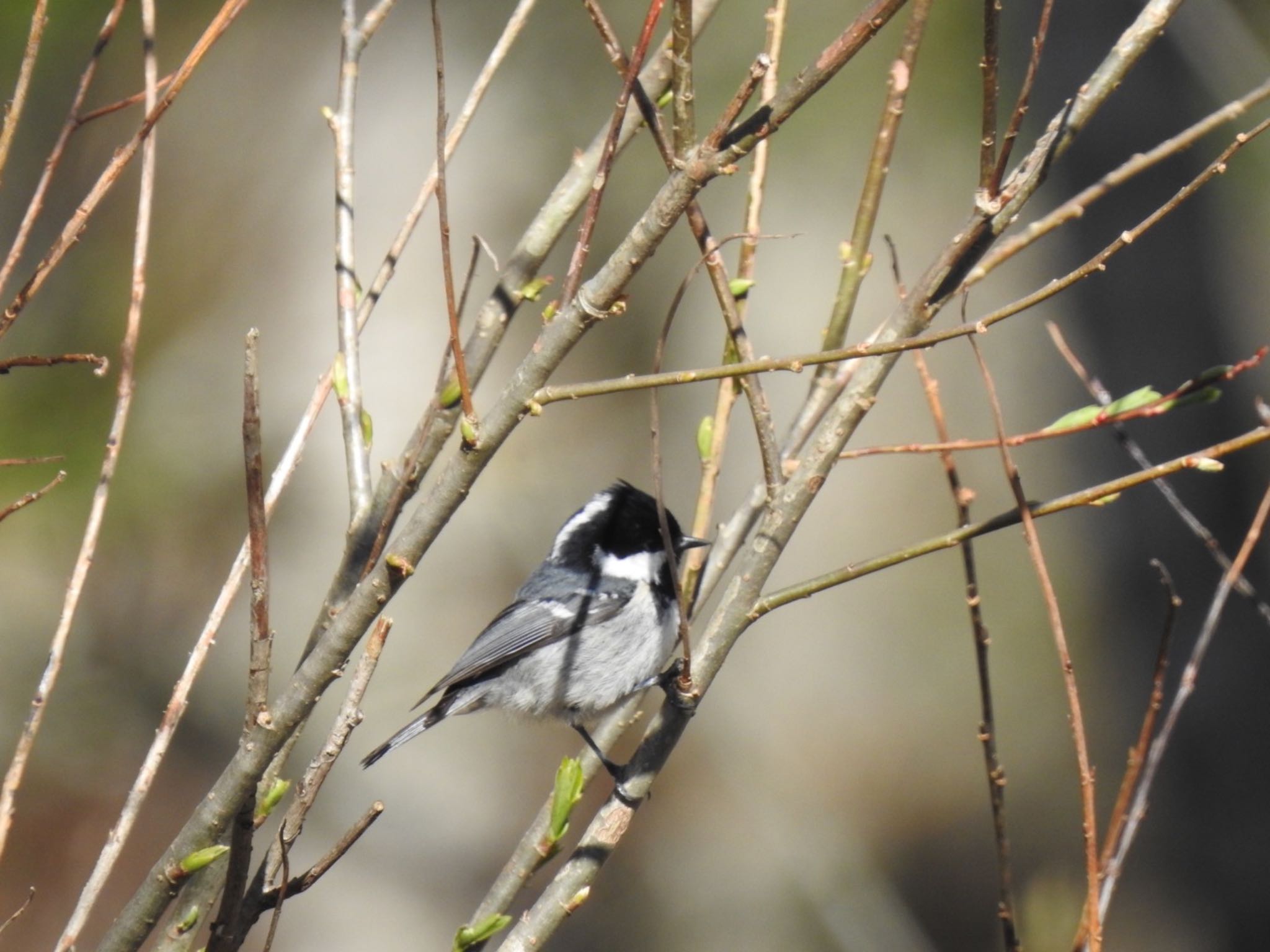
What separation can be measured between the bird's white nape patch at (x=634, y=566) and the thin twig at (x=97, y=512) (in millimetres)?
2081

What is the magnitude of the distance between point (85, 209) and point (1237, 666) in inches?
204

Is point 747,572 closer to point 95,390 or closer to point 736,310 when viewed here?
point 736,310

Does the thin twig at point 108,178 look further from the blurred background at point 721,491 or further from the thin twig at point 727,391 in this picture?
the blurred background at point 721,491

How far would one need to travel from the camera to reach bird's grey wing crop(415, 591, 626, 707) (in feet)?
11.5

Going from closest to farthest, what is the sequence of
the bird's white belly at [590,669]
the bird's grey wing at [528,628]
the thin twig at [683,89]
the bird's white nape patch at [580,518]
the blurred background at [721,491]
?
the thin twig at [683,89], the bird's white belly at [590,669], the bird's grey wing at [528,628], the bird's white nape patch at [580,518], the blurred background at [721,491]

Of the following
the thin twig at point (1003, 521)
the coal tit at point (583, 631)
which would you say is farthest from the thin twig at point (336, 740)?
the coal tit at point (583, 631)

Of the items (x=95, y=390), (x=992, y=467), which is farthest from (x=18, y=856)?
(x=992, y=467)

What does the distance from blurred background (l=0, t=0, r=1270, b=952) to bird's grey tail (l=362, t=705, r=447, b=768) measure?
62.2 inches

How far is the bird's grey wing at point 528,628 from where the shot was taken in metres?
3.51

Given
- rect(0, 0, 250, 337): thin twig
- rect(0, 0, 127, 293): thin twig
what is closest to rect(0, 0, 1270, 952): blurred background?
rect(0, 0, 127, 293): thin twig

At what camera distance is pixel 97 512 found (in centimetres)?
166

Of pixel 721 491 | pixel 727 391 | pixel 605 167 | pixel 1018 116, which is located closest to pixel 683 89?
pixel 605 167

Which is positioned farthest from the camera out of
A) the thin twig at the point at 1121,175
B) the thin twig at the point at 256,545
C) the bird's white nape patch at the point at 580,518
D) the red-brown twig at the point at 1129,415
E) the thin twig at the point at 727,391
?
the bird's white nape patch at the point at 580,518

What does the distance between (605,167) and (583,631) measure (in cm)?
223
